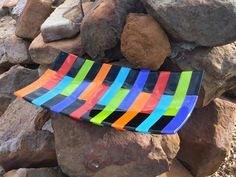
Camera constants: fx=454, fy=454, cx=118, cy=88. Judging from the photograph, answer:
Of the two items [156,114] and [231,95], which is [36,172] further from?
[231,95]

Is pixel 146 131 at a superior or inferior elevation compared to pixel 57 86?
superior

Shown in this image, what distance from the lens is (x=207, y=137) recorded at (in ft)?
7.84

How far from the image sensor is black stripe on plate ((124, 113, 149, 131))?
5.92 ft

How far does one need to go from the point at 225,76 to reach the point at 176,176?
602mm

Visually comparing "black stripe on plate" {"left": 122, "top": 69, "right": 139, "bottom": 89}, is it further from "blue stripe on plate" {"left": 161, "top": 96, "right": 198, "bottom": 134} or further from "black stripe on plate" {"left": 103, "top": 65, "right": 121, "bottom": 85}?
"blue stripe on plate" {"left": 161, "top": 96, "right": 198, "bottom": 134}

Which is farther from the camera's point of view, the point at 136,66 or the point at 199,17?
the point at 136,66

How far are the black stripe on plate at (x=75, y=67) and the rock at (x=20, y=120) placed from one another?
0.23 m

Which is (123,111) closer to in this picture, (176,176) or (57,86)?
(57,86)

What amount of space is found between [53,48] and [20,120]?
16.0 inches

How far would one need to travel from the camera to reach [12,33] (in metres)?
2.99

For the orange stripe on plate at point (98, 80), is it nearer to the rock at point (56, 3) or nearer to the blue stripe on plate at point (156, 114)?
the blue stripe on plate at point (156, 114)

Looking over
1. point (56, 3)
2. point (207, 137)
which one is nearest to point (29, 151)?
point (207, 137)

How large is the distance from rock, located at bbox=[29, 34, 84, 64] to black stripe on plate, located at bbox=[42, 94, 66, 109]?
1.10 ft

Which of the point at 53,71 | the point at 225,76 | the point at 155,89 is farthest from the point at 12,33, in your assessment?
the point at 225,76
